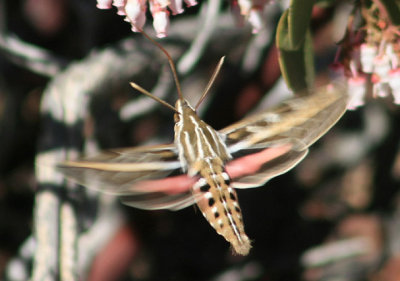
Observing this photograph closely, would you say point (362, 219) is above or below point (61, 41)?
below

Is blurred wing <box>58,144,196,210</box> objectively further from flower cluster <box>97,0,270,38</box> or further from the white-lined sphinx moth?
flower cluster <box>97,0,270,38</box>

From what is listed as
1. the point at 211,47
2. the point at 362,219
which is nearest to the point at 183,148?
the point at 211,47

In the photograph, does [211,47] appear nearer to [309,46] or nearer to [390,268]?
[309,46]

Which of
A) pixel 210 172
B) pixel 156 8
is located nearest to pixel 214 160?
pixel 210 172

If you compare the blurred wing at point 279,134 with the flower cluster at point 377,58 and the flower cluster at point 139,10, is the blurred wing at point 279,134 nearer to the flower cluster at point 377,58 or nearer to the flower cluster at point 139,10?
the flower cluster at point 377,58

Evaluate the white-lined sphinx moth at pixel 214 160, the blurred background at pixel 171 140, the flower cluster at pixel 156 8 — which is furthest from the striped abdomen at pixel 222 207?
the blurred background at pixel 171 140

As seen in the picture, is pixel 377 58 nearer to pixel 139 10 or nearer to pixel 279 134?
pixel 279 134
